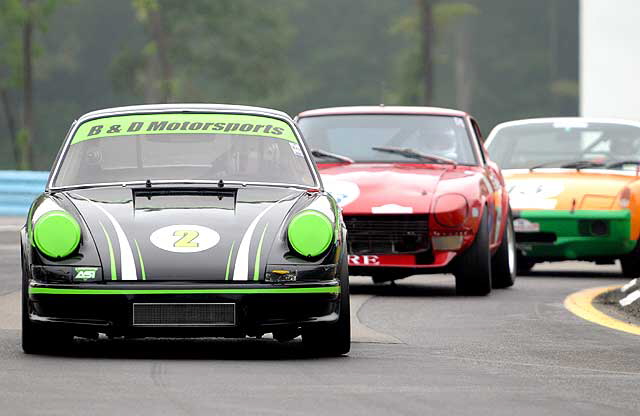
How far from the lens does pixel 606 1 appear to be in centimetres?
3225

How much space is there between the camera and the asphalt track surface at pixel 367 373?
6770 mm

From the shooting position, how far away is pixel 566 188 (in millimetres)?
16062

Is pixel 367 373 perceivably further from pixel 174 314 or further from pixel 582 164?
pixel 582 164

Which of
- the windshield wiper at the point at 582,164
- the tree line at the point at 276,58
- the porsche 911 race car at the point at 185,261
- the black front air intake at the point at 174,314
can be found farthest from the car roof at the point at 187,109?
the tree line at the point at 276,58

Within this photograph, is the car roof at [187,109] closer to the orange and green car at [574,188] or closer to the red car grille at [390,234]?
the red car grille at [390,234]

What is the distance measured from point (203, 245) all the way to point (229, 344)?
106 centimetres

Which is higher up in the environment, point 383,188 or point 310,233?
point 310,233

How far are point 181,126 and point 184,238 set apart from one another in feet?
4.22

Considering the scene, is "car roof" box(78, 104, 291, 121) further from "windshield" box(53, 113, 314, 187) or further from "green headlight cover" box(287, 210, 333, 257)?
"green headlight cover" box(287, 210, 333, 257)

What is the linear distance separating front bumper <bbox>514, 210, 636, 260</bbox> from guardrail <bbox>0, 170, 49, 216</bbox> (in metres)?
11.6

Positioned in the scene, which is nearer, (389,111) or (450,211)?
(450,211)

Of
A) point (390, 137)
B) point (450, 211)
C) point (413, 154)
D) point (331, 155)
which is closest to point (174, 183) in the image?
point (450, 211)

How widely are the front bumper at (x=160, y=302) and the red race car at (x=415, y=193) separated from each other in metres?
4.79

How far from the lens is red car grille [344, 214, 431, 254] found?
42.8ft
